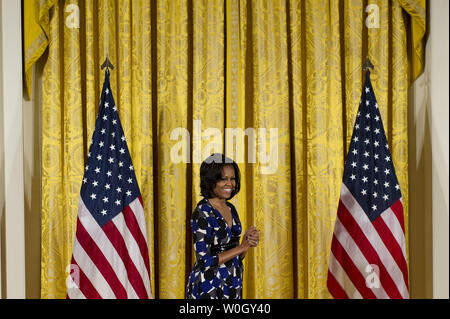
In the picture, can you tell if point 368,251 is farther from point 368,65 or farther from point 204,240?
point 368,65

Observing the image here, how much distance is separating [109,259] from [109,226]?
19cm

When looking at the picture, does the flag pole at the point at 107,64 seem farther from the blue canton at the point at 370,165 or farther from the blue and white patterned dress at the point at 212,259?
the blue canton at the point at 370,165

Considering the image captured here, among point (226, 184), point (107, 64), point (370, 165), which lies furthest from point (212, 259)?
point (107, 64)

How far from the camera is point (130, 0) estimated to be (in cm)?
295

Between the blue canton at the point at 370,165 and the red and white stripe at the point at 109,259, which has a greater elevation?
the blue canton at the point at 370,165

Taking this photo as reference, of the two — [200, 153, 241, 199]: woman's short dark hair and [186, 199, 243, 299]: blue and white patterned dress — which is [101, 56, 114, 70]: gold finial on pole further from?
[186, 199, 243, 299]: blue and white patterned dress

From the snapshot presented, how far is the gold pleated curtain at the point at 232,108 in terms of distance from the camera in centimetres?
291

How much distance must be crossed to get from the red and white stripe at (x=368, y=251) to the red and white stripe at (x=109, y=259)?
1.21 metres

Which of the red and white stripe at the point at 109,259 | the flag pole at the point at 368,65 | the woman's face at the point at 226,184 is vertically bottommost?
the red and white stripe at the point at 109,259

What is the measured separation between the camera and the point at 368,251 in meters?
2.78

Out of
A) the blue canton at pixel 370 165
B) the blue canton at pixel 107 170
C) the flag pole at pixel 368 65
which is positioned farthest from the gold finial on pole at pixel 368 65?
the blue canton at pixel 107 170

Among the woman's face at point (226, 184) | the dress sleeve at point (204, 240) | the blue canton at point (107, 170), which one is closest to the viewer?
the dress sleeve at point (204, 240)

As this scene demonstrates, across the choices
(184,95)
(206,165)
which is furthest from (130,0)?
(206,165)

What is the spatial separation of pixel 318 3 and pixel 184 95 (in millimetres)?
1058
